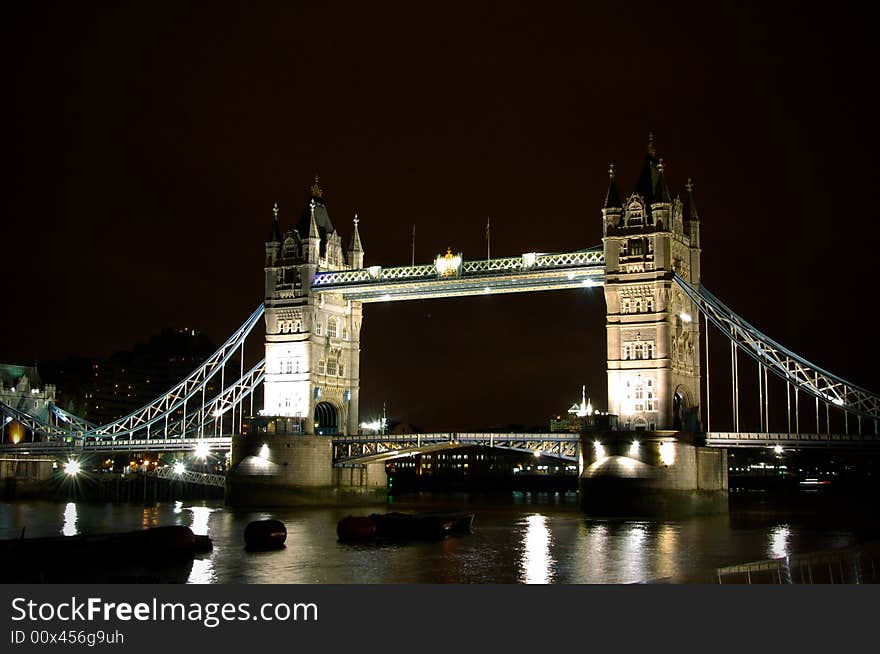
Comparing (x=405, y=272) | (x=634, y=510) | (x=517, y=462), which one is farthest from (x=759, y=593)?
(x=517, y=462)

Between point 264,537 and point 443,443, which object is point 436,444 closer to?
point 443,443

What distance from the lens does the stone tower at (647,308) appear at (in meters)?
57.4

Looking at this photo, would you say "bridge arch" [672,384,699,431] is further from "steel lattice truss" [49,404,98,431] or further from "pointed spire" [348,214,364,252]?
"steel lattice truss" [49,404,98,431]

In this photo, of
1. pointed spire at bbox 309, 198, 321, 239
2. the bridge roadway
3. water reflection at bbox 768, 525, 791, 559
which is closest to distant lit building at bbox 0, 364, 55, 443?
the bridge roadway

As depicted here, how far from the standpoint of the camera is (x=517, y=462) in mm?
148875

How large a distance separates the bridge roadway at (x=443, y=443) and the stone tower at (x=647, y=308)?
3097mm

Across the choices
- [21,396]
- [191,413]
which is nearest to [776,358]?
[191,413]

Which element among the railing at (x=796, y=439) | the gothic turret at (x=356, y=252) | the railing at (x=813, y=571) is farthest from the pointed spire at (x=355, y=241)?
the railing at (x=813, y=571)

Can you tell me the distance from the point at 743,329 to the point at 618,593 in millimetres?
37289

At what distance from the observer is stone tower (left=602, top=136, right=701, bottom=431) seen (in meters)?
57.4

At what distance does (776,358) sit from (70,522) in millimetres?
34315

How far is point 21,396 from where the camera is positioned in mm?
92750

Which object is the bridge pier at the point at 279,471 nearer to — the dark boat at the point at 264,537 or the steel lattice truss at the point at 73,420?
the steel lattice truss at the point at 73,420

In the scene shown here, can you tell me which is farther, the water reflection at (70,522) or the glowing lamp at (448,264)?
the glowing lamp at (448,264)
